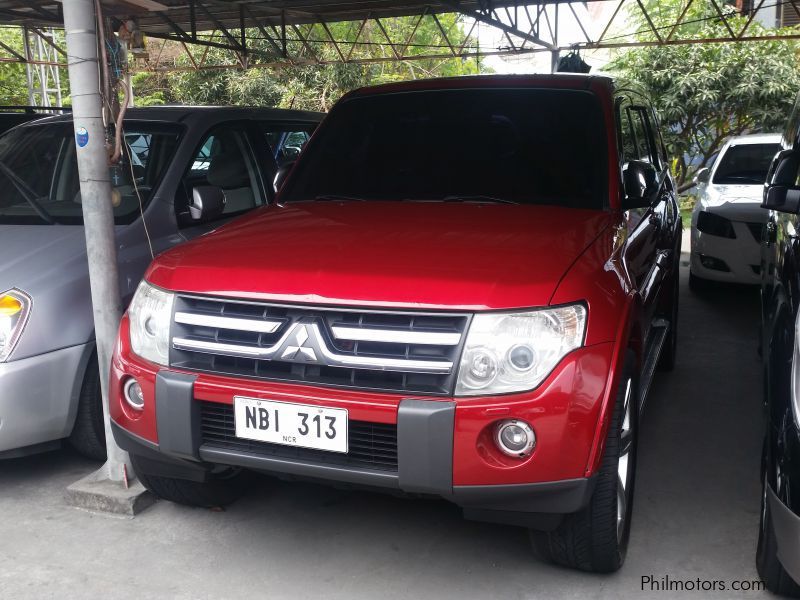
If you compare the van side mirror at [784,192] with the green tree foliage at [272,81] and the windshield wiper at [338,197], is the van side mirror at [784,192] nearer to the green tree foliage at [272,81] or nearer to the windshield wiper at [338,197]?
the windshield wiper at [338,197]

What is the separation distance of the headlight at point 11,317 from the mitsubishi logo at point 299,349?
1505 mm

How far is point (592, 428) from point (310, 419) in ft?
2.86

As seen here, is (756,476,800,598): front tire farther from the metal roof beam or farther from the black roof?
the metal roof beam

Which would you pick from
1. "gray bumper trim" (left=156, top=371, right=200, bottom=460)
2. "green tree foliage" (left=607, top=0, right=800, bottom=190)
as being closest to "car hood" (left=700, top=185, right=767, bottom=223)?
"gray bumper trim" (left=156, top=371, right=200, bottom=460)

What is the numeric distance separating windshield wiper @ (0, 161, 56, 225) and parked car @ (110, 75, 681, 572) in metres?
1.41

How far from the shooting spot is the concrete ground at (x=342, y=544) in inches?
119

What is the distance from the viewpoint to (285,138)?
572cm

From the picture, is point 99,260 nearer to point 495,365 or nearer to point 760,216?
point 495,365

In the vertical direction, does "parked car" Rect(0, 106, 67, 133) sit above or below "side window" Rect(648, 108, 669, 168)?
above

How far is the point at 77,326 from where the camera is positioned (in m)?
3.74

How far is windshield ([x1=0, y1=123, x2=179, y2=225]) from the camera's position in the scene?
14.4 ft

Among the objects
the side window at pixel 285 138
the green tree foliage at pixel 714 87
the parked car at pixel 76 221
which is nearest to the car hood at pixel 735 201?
the side window at pixel 285 138

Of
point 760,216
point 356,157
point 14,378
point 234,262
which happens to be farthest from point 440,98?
point 760,216

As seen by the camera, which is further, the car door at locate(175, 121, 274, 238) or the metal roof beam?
the metal roof beam
